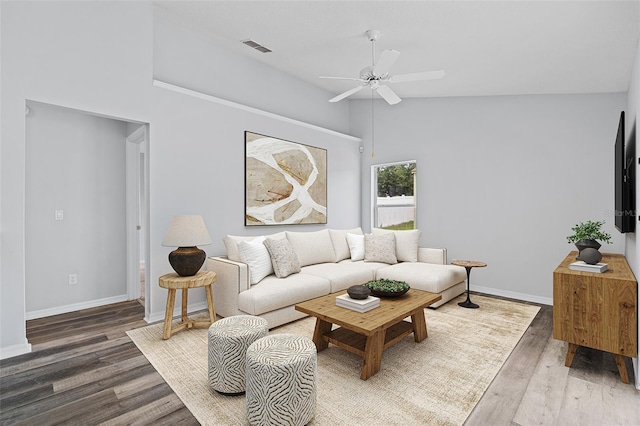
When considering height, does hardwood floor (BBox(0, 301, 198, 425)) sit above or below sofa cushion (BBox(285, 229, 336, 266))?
below

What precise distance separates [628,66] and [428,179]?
8.52ft

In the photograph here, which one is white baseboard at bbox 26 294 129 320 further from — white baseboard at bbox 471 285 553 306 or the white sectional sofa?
white baseboard at bbox 471 285 553 306

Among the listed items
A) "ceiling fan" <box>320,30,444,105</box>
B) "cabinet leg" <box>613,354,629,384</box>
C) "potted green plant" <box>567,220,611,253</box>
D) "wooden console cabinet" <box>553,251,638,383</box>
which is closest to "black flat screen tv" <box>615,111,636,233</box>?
"potted green plant" <box>567,220,611,253</box>

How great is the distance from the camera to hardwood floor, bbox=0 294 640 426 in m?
1.90

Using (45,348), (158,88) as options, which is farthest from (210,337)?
(158,88)

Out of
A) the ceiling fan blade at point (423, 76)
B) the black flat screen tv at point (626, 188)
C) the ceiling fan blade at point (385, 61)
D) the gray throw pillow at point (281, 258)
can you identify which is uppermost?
the ceiling fan blade at point (385, 61)

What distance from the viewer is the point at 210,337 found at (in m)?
2.16

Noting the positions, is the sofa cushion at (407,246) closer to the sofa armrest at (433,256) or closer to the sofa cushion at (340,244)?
the sofa armrest at (433,256)

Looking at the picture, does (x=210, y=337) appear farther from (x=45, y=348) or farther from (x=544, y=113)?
(x=544, y=113)

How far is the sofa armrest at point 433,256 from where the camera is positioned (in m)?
4.52

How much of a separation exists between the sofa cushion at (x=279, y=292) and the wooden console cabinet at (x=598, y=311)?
2153mm

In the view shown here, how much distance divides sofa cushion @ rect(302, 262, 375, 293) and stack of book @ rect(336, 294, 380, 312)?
3.31ft

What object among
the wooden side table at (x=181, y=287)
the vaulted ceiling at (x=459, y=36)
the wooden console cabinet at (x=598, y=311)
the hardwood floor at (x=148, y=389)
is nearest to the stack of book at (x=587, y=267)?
the wooden console cabinet at (x=598, y=311)

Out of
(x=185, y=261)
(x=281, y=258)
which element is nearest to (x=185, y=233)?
(x=185, y=261)
